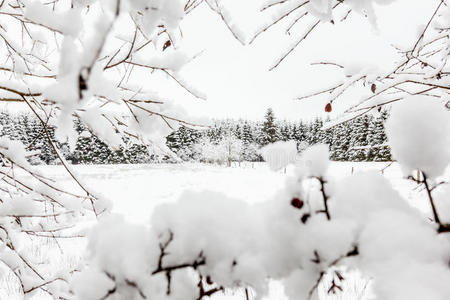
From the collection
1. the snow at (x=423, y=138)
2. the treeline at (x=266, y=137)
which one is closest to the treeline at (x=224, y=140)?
the treeline at (x=266, y=137)

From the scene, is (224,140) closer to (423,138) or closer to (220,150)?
(220,150)

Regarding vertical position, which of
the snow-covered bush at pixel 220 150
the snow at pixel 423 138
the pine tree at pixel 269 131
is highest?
the pine tree at pixel 269 131

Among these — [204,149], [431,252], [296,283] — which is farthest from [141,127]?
[204,149]

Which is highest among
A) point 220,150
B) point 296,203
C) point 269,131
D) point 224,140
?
point 269,131

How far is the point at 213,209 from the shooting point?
48 cm

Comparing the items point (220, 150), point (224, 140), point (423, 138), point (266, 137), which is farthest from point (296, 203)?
point (224, 140)

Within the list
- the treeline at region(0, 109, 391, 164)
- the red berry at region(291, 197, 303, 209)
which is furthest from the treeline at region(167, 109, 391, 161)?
the red berry at region(291, 197, 303, 209)

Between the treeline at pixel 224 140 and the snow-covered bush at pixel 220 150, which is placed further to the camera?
the snow-covered bush at pixel 220 150

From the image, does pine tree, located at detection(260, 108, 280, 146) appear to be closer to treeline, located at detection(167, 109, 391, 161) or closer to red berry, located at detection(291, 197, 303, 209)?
treeline, located at detection(167, 109, 391, 161)

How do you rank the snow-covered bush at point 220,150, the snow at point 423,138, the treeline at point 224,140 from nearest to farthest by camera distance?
the snow at point 423,138, the treeline at point 224,140, the snow-covered bush at point 220,150

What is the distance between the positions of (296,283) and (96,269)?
30cm

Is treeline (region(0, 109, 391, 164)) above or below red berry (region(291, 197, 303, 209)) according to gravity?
above

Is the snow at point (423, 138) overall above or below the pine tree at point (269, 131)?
below

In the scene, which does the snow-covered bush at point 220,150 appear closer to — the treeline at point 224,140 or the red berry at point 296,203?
the treeline at point 224,140
